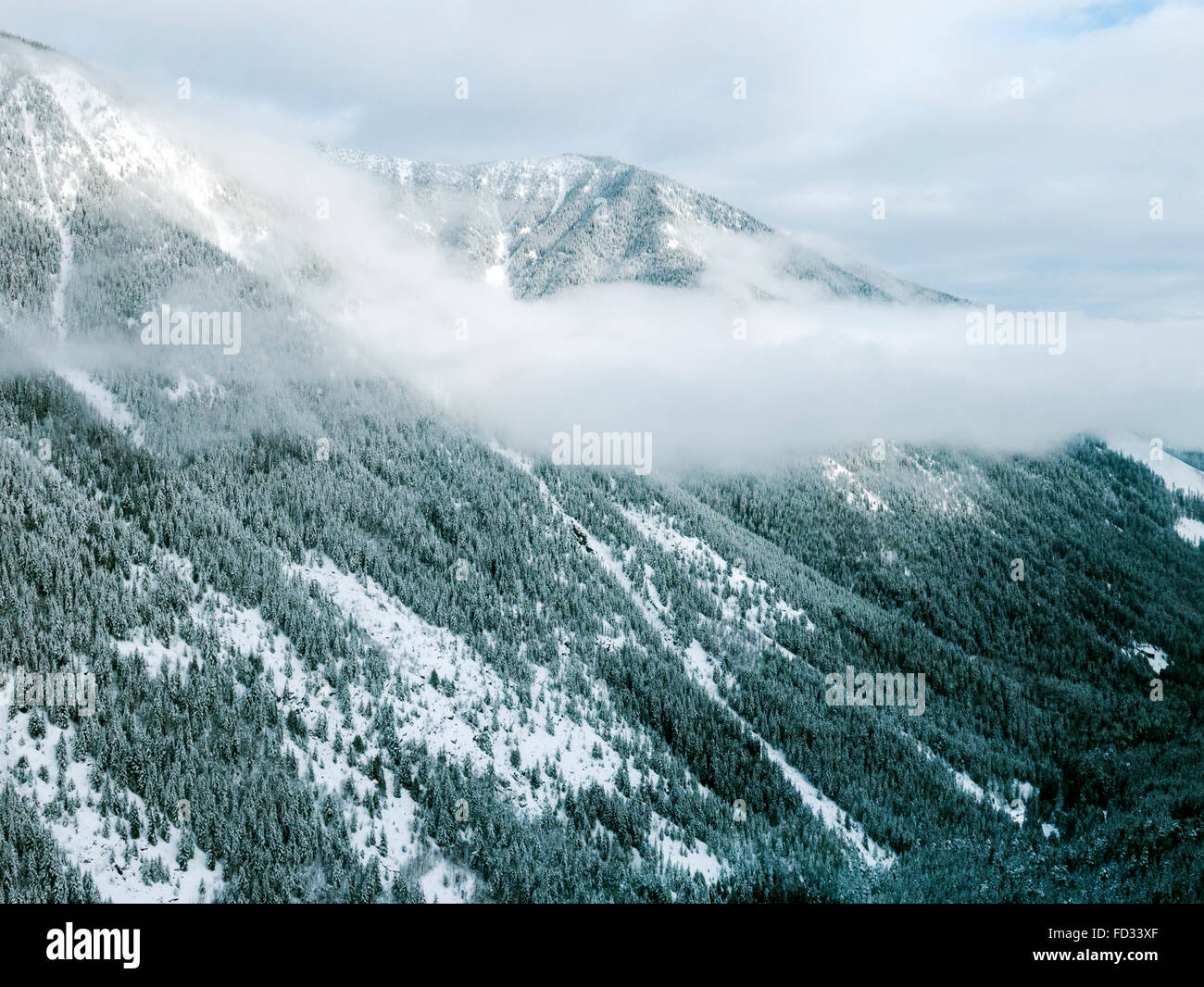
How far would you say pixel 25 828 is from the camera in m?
58.0

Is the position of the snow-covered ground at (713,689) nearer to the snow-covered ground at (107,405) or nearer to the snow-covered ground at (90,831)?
the snow-covered ground at (107,405)

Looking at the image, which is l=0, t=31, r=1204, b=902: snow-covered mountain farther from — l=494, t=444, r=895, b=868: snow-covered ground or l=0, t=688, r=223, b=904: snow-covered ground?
l=494, t=444, r=895, b=868: snow-covered ground

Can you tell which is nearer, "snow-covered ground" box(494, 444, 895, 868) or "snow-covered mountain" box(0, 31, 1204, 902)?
"snow-covered mountain" box(0, 31, 1204, 902)

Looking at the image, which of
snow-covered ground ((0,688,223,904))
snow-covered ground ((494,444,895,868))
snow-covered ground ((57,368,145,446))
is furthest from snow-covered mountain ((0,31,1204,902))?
snow-covered ground ((57,368,145,446))

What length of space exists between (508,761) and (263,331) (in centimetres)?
12210

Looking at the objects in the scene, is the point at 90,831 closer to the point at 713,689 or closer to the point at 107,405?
the point at 107,405

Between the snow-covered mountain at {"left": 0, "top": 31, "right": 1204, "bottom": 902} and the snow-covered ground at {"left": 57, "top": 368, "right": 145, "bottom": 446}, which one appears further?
the snow-covered ground at {"left": 57, "top": 368, "right": 145, "bottom": 446}

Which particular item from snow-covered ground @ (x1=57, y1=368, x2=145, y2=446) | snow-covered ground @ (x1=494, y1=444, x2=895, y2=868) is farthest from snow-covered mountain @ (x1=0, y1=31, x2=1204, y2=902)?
snow-covered ground @ (x1=57, y1=368, x2=145, y2=446)

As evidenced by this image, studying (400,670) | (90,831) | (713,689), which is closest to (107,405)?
(400,670)

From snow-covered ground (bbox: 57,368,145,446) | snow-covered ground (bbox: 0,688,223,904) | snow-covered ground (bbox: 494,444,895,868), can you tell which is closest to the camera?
snow-covered ground (bbox: 0,688,223,904)

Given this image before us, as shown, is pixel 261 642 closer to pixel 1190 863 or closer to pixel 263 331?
pixel 263 331

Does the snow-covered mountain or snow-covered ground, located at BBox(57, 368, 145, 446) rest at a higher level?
snow-covered ground, located at BBox(57, 368, 145, 446)

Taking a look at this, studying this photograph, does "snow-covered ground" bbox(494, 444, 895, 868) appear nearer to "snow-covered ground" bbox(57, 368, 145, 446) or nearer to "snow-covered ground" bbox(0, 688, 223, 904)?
"snow-covered ground" bbox(57, 368, 145, 446)

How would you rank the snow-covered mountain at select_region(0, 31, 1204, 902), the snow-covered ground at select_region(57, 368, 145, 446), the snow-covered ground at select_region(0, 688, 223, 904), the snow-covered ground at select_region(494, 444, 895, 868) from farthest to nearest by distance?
the snow-covered ground at select_region(57, 368, 145, 446) < the snow-covered ground at select_region(494, 444, 895, 868) < the snow-covered mountain at select_region(0, 31, 1204, 902) < the snow-covered ground at select_region(0, 688, 223, 904)
